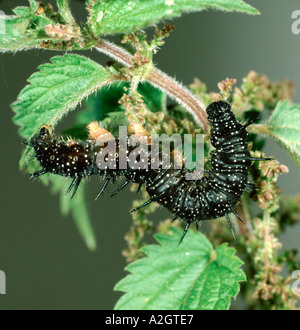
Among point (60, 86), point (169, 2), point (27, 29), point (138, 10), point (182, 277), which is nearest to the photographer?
point (169, 2)

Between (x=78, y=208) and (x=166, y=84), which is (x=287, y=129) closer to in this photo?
(x=166, y=84)

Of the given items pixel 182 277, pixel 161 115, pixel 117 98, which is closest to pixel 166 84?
pixel 161 115

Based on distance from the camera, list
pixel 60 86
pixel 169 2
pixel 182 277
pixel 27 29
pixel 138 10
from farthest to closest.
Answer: pixel 182 277, pixel 60 86, pixel 27 29, pixel 138 10, pixel 169 2

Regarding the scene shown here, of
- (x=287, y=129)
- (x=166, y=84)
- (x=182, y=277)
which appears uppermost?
(x=166, y=84)

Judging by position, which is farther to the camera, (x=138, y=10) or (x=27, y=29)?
(x=27, y=29)

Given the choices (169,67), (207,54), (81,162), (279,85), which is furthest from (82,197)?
(207,54)

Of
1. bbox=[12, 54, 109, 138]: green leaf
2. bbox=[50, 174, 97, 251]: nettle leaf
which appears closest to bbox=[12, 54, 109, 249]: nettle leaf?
bbox=[12, 54, 109, 138]: green leaf

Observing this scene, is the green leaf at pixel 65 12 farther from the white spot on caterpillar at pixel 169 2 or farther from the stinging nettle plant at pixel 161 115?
the white spot on caterpillar at pixel 169 2

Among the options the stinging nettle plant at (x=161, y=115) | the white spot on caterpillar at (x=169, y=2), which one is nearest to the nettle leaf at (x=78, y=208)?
the stinging nettle plant at (x=161, y=115)
